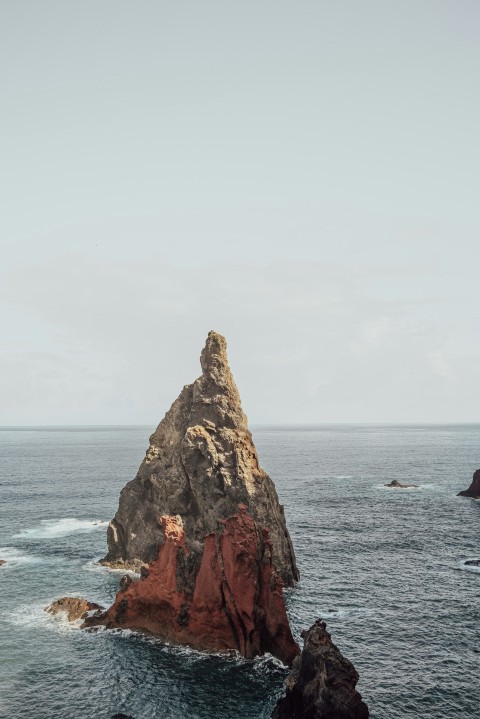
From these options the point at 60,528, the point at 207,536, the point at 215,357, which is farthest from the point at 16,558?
the point at 215,357

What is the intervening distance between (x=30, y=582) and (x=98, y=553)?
46.9ft

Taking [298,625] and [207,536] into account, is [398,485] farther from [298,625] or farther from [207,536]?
[207,536]

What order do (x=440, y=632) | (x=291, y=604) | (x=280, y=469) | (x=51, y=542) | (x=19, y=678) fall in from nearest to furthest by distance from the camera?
(x=19, y=678) → (x=440, y=632) → (x=291, y=604) → (x=51, y=542) → (x=280, y=469)

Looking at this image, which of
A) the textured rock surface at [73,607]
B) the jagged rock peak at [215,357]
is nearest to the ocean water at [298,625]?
the textured rock surface at [73,607]

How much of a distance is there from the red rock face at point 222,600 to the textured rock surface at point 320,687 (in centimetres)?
887

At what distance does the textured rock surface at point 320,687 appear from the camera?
130ft

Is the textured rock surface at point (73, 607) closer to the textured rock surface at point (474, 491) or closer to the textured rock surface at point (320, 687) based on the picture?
the textured rock surface at point (320, 687)

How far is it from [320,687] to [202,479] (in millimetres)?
36984

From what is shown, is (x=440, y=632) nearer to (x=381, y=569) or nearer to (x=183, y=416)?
(x=381, y=569)

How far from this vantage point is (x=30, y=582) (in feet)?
236

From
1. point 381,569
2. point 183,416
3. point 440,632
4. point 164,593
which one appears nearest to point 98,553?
point 183,416

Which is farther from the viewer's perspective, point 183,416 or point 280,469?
point 280,469

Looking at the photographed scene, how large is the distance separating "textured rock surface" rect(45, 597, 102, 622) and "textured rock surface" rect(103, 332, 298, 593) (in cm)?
1210

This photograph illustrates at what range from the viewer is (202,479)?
7475 centimetres
